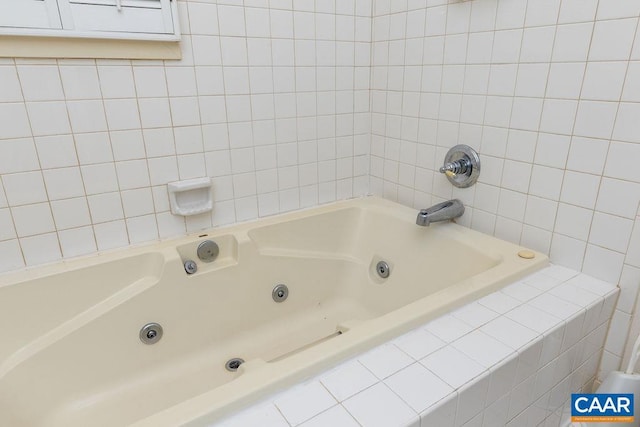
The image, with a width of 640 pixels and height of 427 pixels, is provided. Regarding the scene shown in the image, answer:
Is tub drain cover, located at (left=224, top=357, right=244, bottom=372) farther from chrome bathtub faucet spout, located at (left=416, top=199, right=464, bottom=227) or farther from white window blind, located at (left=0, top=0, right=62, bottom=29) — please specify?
white window blind, located at (left=0, top=0, right=62, bottom=29)

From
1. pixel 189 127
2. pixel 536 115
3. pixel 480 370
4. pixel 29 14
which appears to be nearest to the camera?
pixel 480 370

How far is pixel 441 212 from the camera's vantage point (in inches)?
52.7

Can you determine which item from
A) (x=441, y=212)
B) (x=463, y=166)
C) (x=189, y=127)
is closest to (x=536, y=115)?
(x=463, y=166)

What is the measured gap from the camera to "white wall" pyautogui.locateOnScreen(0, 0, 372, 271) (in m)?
1.10

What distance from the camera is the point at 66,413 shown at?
1.12 m

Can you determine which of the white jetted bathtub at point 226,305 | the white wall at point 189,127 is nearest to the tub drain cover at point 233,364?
the white jetted bathtub at point 226,305

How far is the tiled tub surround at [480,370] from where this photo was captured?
665 millimetres

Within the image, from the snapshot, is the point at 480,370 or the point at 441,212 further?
the point at 441,212

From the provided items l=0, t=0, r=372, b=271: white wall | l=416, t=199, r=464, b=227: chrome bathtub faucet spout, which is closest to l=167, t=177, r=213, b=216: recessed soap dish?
l=0, t=0, r=372, b=271: white wall

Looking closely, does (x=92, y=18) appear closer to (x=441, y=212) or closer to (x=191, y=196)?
(x=191, y=196)

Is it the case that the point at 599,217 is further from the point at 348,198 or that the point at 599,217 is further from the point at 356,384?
the point at 348,198

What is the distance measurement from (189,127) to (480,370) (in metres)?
1.11

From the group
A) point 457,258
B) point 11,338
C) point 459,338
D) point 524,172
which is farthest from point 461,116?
point 11,338

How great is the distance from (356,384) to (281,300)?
83 centimetres
